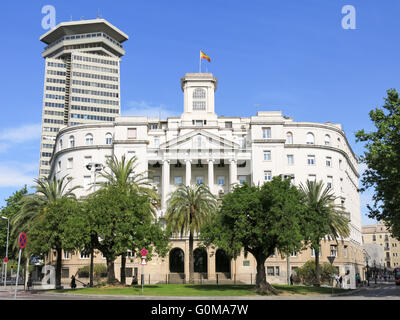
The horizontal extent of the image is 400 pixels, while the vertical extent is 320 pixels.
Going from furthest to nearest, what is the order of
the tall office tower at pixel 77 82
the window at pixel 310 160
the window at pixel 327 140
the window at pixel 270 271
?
the tall office tower at pixel 77 82 < the window at pixel 327 140 < the window at pixel 310 160 < the window at pixel 270 271

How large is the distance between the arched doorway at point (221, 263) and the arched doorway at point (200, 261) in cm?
182

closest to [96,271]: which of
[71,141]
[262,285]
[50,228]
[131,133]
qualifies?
[50,228]

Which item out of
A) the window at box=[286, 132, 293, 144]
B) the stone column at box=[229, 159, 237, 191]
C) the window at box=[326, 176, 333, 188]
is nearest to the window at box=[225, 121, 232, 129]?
the window at box=[286, 132, 293, 144]

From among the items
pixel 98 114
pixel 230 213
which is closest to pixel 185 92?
pixel 230 213

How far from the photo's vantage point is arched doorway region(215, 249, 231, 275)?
70.6 m

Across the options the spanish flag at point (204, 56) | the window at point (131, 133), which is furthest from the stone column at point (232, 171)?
the spanish flag at point (204, 56)

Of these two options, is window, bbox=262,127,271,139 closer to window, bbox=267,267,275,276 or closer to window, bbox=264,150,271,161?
window, bbox=264,150,271,161

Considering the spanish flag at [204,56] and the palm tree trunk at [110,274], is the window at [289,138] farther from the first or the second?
the palm tree trunk at [110,274]

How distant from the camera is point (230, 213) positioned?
4209 cm

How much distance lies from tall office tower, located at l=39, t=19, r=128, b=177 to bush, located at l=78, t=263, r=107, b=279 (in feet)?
285

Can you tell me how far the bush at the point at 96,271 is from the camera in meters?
67.7

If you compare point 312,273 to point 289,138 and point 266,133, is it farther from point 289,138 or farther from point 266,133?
point 266,133

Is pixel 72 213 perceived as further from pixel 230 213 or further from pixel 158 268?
pixel 158 268
